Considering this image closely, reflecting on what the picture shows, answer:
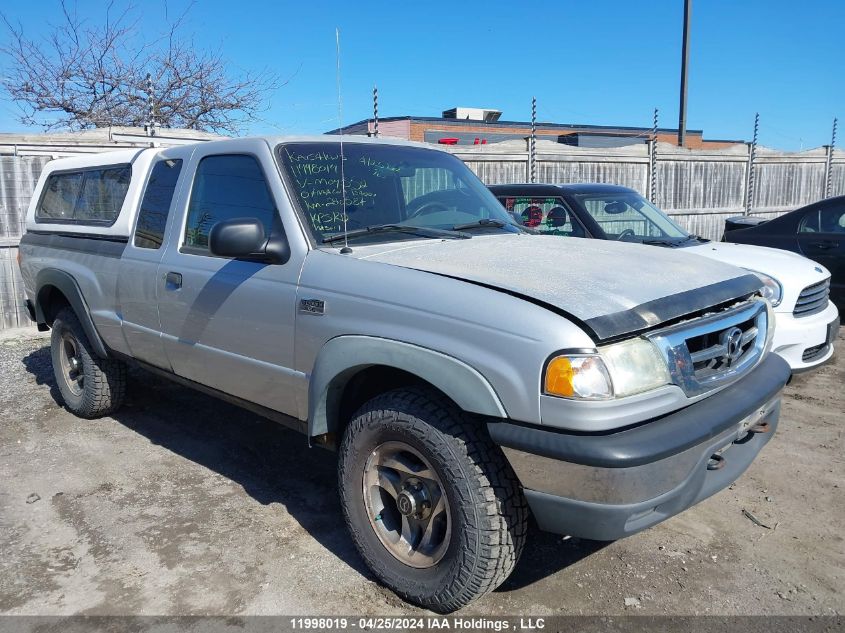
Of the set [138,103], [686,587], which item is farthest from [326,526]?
[138,103]

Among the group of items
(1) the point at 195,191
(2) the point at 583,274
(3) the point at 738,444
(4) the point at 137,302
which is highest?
(1) the point at 195,191

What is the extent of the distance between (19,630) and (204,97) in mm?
14098

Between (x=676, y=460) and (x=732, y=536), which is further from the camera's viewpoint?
(x=732, y=536)

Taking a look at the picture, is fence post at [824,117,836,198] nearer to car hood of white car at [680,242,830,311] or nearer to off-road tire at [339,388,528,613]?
car hood of white car at [680,242,830,311]

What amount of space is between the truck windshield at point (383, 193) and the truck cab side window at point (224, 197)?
196mm

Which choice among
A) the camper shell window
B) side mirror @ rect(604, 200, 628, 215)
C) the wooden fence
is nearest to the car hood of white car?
side mirror @ rect(604, 200, 628, 215)

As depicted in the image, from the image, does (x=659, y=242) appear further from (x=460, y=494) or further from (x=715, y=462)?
(x=460, y=494)

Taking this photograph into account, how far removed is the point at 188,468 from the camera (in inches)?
178

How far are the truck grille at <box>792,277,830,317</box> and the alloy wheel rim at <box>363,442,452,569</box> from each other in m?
3.90

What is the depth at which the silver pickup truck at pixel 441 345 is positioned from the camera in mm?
2395

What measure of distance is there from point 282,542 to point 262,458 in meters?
1.22

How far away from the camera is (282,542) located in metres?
3.51

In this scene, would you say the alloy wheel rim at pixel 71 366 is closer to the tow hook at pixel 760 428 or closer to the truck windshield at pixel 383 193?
the truck windshield at pixel 383 193

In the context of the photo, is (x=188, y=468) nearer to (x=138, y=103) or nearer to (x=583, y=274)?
(x=583, y=274)
